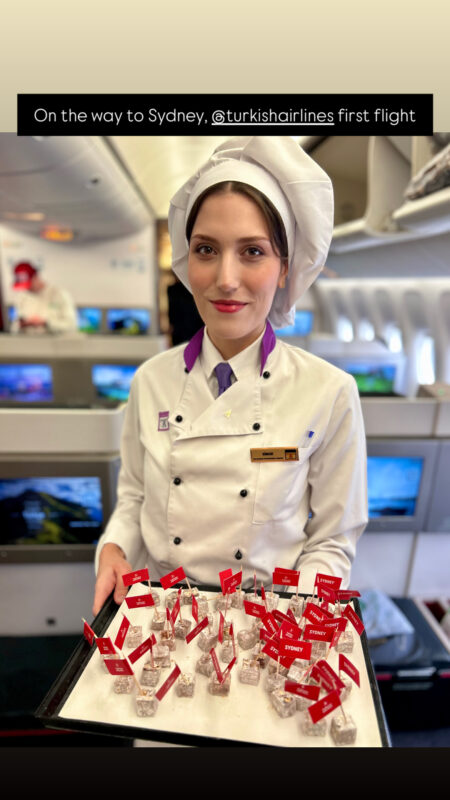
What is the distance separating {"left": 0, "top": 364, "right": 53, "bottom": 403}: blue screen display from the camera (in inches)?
168

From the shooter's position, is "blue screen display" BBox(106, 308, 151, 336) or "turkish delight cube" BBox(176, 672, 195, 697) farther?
"blue screen display" BBox(106, 308, 151, 336)

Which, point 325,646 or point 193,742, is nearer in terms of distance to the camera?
point 193,742

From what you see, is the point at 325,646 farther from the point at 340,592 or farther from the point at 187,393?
the point at 187,393

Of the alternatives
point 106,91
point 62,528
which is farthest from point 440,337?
point 106,91

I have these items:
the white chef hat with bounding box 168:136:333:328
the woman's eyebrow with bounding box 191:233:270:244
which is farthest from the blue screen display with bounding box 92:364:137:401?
the woman's eyebrow with bounding box 191:233:270:244

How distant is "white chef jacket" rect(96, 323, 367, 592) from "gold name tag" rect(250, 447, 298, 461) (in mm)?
13

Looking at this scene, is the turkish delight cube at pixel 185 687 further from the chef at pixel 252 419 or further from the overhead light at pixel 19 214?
the overhead light at pixel 19 214

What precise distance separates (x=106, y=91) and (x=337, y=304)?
9077 mm

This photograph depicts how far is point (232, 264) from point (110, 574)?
0.81m

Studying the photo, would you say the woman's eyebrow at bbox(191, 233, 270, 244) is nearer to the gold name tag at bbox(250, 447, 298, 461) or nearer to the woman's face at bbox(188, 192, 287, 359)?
the woman's face at bbox(188, 192, 287, 359)

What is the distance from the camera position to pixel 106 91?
936 millimetres

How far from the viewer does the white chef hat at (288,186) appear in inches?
38.1

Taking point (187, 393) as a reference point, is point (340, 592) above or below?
below

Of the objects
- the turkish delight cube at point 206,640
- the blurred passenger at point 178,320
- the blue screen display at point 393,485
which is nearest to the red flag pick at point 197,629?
the turkish delight cube at point 206,640
